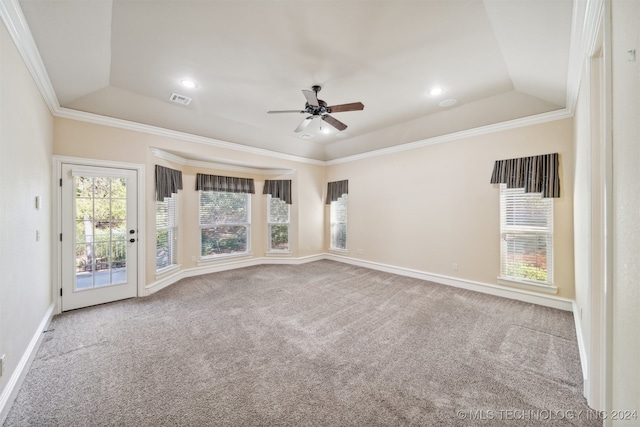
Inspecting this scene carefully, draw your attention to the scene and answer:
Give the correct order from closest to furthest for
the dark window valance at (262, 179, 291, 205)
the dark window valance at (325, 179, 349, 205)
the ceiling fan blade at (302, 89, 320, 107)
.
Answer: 1. the ceiling fan blade at (302, 89, 320, 107)
2. the dark window valance at (262, 179, 291, 205)
3. the dark window valance at (325, 179, 349, 205)

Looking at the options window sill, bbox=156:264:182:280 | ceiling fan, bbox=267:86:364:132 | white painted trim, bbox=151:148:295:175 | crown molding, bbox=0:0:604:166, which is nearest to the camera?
crown molding, bbox=0:0:604:166

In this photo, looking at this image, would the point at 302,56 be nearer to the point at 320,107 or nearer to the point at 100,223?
the point at 320,107

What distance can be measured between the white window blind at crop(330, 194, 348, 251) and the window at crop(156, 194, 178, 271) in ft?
12.2

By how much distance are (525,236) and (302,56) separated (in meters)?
4.00

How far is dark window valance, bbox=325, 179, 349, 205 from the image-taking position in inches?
246

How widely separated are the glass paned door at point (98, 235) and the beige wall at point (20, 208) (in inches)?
18.6

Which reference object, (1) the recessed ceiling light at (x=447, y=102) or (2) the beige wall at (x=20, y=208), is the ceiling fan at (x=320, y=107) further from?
(2) the beige wall at (x=20, y=208)

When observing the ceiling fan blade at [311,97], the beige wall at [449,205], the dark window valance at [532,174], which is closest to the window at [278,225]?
the beige wall at [449,205]

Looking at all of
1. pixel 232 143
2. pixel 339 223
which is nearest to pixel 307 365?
pixel 232 143

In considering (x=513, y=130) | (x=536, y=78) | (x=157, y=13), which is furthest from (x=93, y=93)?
(x=513, y=130)

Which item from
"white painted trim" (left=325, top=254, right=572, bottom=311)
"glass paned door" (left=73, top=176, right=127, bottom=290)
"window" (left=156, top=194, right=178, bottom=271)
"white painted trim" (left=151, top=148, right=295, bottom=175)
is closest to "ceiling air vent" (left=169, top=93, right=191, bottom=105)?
"white painted trim" (left=151, top=148, right=295, bottom=175)

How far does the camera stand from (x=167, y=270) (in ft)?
14.8

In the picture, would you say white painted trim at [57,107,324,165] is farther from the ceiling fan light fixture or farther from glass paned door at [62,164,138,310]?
the ceiling fan light fixture

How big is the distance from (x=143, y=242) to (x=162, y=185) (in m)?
1.01
